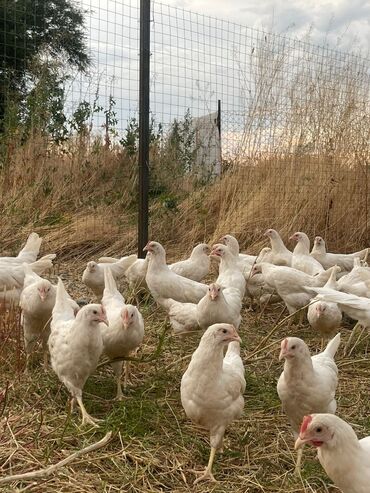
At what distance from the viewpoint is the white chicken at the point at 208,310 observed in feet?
13.2

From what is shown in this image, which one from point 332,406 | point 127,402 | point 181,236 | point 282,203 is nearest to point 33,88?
point 181,236

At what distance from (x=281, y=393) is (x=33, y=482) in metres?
1.19

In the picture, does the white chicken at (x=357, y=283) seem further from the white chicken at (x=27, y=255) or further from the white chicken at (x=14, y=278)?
the white chicken at (x=27, y=255)

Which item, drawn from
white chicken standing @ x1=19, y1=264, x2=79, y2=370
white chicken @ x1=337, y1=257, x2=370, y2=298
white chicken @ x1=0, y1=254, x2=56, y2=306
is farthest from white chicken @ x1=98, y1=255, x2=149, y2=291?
white chicken @ x1=337, y1=257, x2=370, y2=298

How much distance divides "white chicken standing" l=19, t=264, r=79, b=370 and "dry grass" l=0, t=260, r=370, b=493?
99mm

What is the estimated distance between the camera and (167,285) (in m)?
4.83

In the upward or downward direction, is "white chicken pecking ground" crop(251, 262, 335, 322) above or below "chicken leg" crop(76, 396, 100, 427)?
above

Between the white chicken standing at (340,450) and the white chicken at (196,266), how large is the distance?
11.3 ft

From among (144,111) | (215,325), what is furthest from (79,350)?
(144,111)

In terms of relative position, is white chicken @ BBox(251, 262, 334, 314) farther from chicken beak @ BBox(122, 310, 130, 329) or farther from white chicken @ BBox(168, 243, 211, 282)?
chicken beak @ BBox(122, 310, 130, 329)

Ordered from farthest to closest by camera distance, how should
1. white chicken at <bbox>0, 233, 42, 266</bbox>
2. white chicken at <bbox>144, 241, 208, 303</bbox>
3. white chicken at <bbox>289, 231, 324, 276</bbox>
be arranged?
white chicken at <bbox>289, 231, 324, 276</bbox> < white chicken at <bbox>144, 241, 208, 303</bbox> < white chicken at <bbox>0, 233, 42, 266</bbox>

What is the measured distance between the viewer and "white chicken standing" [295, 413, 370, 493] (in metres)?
2.02

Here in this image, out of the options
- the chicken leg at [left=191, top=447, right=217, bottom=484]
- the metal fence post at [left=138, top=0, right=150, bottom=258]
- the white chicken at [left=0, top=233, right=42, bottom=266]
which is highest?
the metal fence post at [left=138, top=0, right=150, bottom=258]

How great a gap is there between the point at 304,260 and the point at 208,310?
1822 mm
